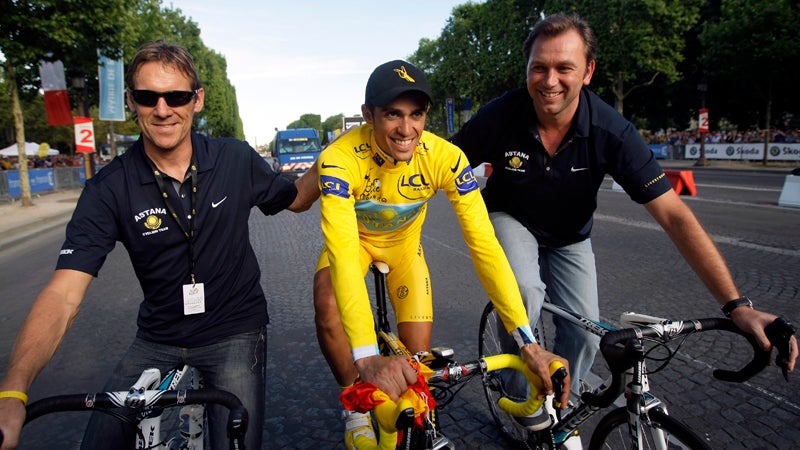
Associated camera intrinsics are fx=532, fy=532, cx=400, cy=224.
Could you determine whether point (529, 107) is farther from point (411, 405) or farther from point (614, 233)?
point (614, 233)

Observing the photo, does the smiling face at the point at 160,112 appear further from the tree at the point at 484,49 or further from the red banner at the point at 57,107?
the tree at the point at 484,49

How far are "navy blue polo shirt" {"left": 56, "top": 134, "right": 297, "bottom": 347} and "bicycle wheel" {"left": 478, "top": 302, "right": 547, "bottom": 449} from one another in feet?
4.80

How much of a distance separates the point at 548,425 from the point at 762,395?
6.70ft

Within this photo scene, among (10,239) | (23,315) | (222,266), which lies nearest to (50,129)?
(10,239)

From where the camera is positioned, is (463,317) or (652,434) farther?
(463,317)

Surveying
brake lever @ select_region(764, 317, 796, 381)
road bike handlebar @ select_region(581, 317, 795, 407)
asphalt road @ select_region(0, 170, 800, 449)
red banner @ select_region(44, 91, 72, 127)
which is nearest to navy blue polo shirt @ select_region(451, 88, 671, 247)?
road bike handlebar @ select_region(581, 317, 795, 407)

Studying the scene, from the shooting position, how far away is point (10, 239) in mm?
11586

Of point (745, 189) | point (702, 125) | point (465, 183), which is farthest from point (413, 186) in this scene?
point (702, 125)

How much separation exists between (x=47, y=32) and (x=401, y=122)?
16176mm

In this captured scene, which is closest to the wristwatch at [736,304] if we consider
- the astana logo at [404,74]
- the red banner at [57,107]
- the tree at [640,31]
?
the astana logo at [404,74]

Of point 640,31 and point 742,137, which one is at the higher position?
point 640,31

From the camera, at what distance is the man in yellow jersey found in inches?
89.6

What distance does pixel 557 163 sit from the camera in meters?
3.01

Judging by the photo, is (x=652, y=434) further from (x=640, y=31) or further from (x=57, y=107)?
(x=640, y=31)
